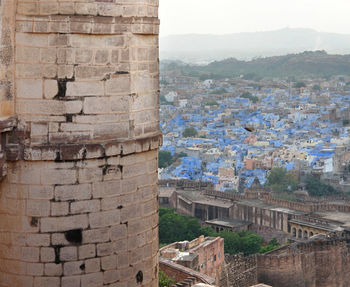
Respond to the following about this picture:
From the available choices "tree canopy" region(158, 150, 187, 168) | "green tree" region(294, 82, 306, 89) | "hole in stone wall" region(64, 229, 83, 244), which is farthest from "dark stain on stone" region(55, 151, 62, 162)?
"green tree" region(294, 82, 306, 89)

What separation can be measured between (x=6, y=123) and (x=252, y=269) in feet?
55.1

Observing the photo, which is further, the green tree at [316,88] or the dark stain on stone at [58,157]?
the green tree at [316,88]

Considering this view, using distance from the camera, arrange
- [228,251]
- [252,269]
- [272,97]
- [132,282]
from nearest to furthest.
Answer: [132,282] < [252,269] < [228,251] < [272,97]

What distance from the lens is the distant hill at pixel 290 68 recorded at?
345ft

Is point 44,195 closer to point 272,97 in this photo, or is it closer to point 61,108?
point 61,108

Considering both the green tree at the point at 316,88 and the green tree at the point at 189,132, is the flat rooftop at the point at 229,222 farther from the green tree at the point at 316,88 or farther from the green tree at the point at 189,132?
the green tree at the point at 316,88

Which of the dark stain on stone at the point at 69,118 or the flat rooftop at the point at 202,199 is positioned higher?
the dark stain on stone at the point at 69,118

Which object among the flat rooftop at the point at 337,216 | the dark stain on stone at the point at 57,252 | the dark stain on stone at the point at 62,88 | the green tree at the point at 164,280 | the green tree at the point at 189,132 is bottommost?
the green tree at the point at 189,132

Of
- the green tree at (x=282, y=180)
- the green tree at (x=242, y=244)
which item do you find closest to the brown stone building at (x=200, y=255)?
the green tree at (x=242, y=244)

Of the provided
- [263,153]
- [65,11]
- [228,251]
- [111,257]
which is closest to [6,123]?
[65,11]

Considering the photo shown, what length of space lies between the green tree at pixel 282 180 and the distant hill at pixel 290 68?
196 feet

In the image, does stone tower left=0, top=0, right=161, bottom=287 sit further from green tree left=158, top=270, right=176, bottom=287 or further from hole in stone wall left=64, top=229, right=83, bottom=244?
green tree left=158, top=270, right=176, bottom=287

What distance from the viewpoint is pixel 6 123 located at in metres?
2.81

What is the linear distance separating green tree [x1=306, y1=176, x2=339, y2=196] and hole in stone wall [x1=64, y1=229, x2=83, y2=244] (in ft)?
111
